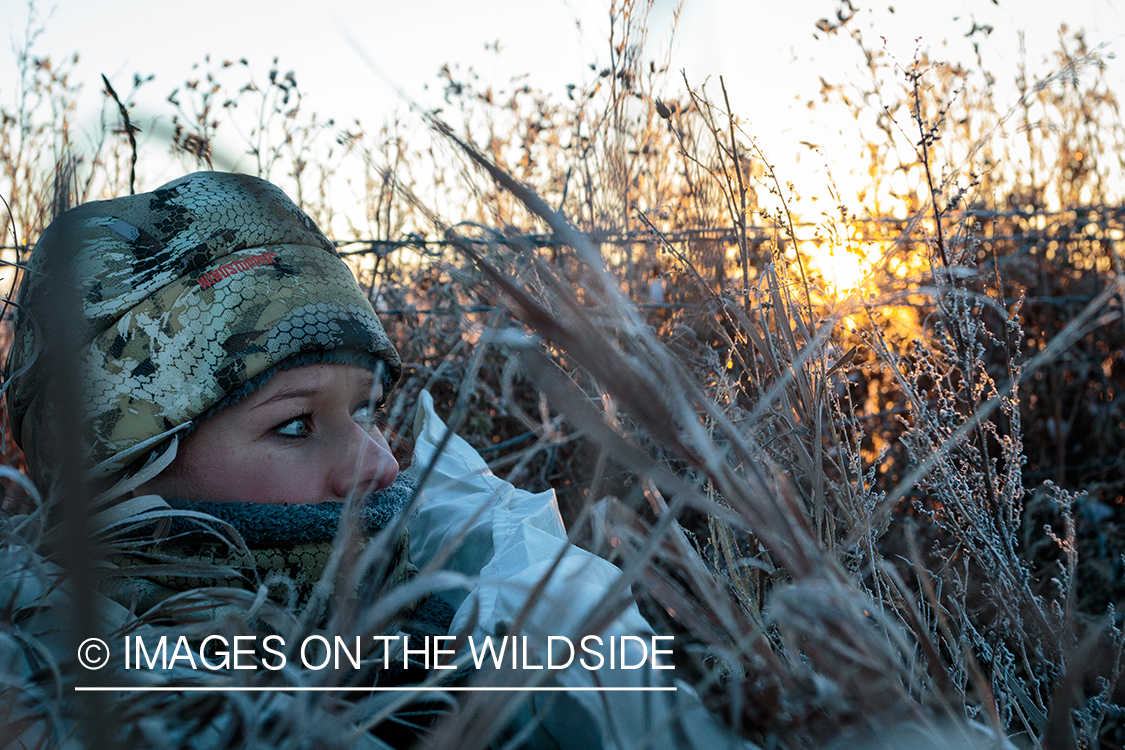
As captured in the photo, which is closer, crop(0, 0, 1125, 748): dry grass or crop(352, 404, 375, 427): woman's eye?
crop(0, 0, 1125, 748): dry grass

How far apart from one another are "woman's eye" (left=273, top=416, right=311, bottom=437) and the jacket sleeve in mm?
323

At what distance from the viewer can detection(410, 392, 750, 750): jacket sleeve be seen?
1.81 feet

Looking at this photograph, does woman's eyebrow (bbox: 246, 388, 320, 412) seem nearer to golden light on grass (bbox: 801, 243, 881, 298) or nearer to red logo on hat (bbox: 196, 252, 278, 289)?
red logo on hat (bbox: 196, 252, 278, 289)

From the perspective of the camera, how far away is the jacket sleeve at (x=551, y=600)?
1.81 ft

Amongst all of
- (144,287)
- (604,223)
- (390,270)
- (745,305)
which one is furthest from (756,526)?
(390,270)

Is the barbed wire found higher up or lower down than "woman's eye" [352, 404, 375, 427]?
higher up

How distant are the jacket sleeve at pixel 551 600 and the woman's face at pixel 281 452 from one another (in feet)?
0.78

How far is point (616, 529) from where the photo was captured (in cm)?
63

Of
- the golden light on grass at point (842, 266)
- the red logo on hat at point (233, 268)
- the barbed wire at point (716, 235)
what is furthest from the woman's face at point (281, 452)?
the golden light on grass at point (842, 266)

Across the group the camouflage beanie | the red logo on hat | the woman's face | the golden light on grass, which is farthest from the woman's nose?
the golden light on grass

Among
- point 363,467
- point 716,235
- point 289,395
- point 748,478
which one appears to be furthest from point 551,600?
point 716,235

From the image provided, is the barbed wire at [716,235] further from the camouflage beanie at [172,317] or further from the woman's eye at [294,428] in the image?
the woman's eye at [294,428]

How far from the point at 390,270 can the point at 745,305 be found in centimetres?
225

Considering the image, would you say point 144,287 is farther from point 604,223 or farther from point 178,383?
point 604,223
